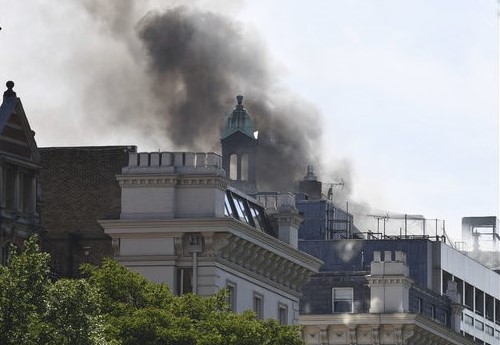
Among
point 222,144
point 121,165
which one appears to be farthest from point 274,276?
point 222,144

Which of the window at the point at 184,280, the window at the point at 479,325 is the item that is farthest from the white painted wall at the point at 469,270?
the window at the point at 184,280

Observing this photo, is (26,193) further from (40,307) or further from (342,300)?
(342,300)

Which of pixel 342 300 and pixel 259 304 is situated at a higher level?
pixel 342 300

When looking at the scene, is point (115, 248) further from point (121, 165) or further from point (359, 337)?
point (359, 337)

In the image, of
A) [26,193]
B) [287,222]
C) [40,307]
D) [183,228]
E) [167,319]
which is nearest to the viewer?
[40,307]

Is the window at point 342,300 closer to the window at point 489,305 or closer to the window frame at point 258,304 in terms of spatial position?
the window frame at point 258,304

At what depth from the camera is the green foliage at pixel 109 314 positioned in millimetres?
73938

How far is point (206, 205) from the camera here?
108 meters

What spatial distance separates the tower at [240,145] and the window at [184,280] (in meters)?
74.3

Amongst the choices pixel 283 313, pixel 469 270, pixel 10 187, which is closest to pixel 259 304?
pixel 283 313

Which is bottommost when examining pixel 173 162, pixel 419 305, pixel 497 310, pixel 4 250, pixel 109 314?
pixel 109 314

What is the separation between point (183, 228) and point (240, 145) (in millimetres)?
84219

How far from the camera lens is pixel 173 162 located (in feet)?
358

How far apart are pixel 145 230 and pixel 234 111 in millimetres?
81781
